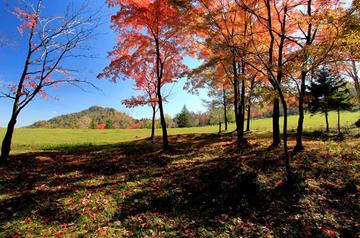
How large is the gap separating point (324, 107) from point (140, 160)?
2300cm

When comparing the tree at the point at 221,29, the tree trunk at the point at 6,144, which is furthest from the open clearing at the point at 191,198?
the tree at the point at 221,29

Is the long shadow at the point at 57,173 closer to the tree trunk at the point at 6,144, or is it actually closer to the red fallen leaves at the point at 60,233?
the tree trunk at the point at 6,144

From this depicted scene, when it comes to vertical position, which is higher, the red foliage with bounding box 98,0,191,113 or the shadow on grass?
the red foliage with bounding box 98,0,191,113

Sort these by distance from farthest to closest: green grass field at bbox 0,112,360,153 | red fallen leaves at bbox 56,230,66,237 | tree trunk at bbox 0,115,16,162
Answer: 1. green grass field at bbox 0,112,360,153
2. tree trunk at bbox 0,115,16,162
3. red fallen leaves at bbox 56,230,66,237

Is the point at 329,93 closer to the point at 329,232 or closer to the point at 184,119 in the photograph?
the point at 329,232

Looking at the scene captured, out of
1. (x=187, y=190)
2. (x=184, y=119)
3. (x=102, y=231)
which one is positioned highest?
(x=184, y=119)

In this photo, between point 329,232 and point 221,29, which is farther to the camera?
point 221,29

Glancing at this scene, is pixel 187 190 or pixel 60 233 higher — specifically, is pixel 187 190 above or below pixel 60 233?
above

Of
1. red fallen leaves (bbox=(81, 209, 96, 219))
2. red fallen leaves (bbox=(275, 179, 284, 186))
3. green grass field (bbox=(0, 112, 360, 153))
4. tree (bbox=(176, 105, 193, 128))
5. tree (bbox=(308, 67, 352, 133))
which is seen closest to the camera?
red fallen leaves (bbox=(81, 209, 96, 219))

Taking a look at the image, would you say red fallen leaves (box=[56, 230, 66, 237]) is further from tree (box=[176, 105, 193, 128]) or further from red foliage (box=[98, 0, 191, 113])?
tree (box=[176, 105, 193, 128])

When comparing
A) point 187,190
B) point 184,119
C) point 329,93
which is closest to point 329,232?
point 187,190

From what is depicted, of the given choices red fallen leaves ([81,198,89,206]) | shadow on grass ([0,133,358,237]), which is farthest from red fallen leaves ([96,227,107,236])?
red fallen leaves ([81,198,89,206])

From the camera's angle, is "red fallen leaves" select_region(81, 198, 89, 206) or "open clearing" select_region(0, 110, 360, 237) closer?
"open clearing" select_region(0, 110, 360, 237)

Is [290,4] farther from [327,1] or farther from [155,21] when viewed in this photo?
[155,21]
